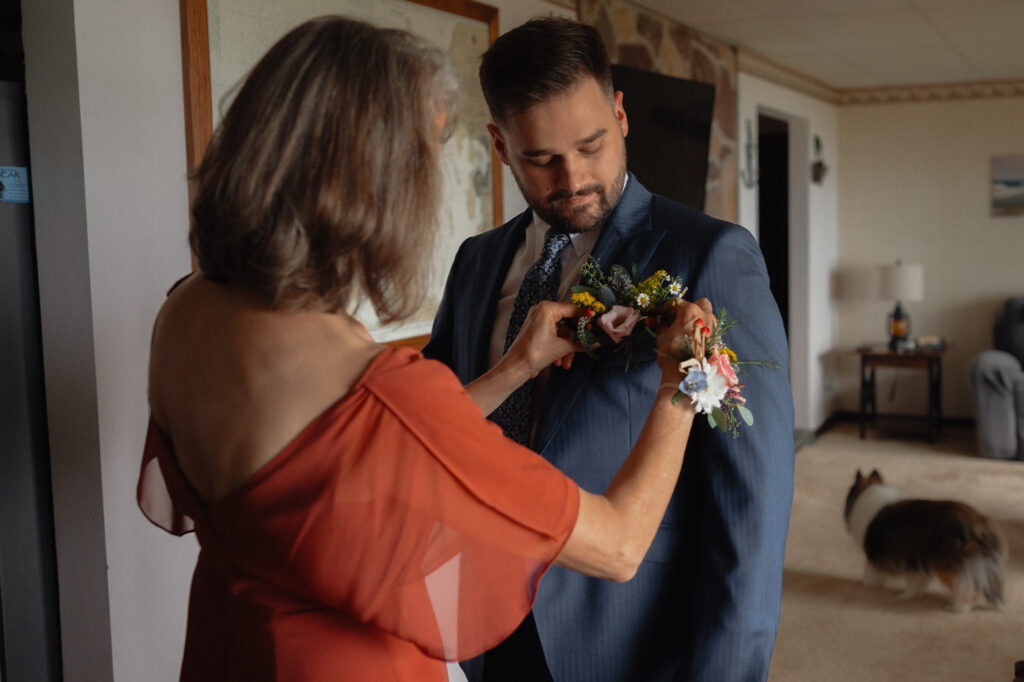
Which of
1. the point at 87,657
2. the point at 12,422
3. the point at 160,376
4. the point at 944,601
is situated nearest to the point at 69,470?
the point at 12,422

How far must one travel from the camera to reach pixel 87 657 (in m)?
1.99

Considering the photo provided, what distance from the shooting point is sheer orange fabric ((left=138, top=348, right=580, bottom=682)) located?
33.8 inches

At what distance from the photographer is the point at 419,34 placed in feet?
8.00

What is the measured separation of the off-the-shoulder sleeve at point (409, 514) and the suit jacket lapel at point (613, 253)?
0.41 metres

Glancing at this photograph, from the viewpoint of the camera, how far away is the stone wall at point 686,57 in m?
4.21

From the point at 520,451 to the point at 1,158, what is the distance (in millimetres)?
1541

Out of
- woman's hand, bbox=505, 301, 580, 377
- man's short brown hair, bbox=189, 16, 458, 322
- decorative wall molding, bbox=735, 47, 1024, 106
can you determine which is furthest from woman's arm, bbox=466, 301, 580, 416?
decorative wall molding, bbox=735, 47, 1024, 106

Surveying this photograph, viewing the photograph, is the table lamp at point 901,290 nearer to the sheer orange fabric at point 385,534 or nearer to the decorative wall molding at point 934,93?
the decorative wall molding at point 934,93

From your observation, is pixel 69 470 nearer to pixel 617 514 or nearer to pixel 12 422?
pixel 12 422

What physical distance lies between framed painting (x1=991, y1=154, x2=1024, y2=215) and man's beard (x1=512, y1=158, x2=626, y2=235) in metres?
7.25

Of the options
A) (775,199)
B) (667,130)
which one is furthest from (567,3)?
(775,199)

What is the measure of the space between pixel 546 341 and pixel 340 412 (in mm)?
533

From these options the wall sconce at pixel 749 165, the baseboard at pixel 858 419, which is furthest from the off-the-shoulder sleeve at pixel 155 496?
the baseboard at pixel 858 419

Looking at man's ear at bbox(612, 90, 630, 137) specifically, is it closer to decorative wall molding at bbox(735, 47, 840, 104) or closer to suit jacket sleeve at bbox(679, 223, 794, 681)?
suit jacket sleeve at bbox(679, 223, 794, 681)
